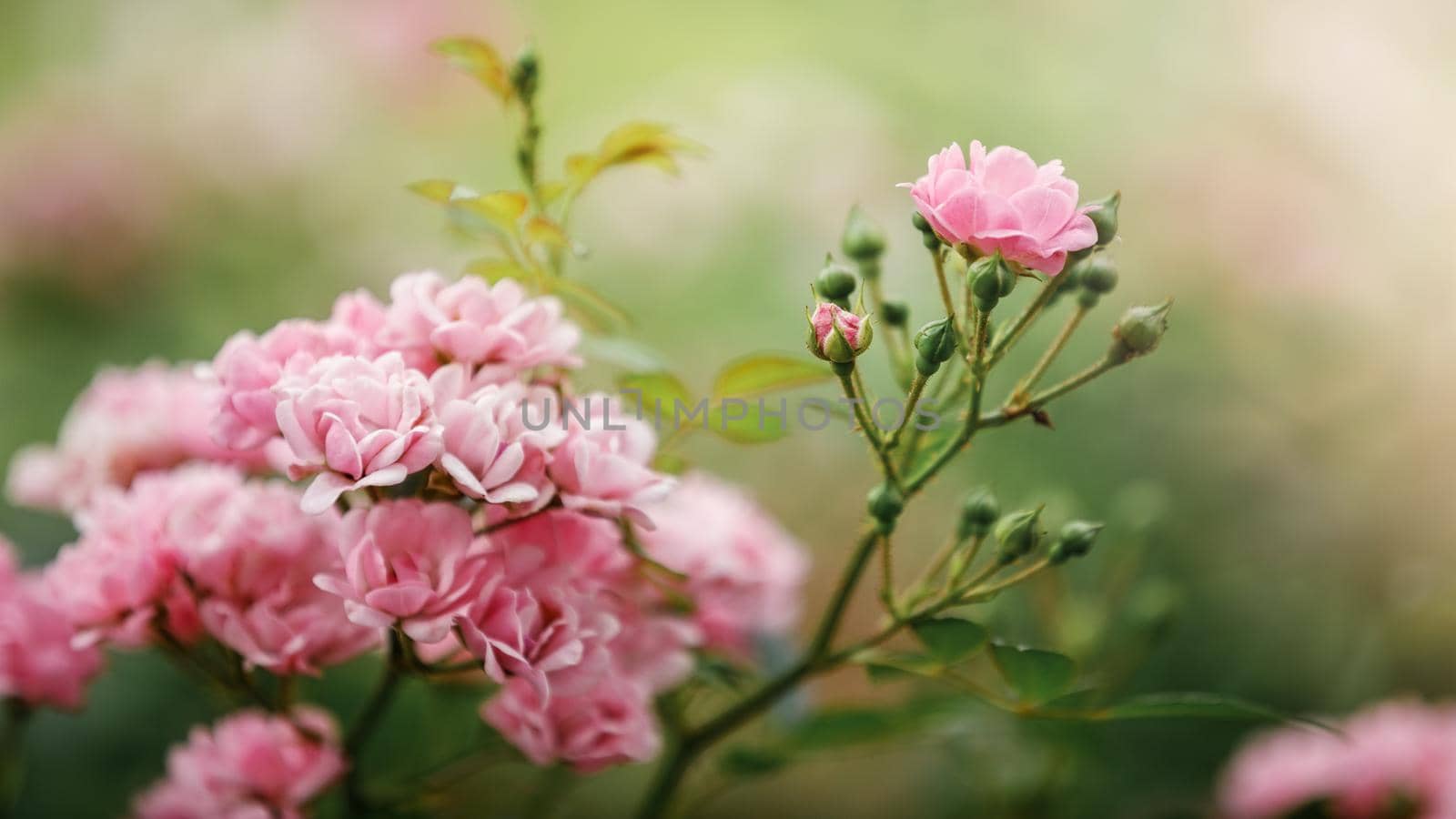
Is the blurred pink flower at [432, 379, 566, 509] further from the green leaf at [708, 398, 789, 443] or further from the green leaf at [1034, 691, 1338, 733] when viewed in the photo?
the green leaf at [1034, 691, 1338, 733]

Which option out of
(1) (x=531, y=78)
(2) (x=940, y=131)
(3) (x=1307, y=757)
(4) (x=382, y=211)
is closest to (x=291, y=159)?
(4) (x=382, y=211)

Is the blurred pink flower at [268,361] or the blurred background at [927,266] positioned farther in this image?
the blurred background at [927,266]

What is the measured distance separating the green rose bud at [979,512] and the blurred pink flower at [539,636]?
0.45 ft

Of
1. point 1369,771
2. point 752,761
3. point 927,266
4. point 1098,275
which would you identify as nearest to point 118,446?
point 752,761

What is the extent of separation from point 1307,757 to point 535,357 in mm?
596

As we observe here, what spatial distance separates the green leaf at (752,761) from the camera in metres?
0.55

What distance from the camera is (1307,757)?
0.72m

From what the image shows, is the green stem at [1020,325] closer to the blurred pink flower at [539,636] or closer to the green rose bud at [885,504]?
the green rose bud at [885,504]

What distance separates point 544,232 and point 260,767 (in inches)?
9.5

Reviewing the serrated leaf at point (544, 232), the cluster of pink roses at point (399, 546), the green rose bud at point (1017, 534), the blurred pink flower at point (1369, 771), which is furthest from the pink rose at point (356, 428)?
the blurred pink flower at point (1369, 771)

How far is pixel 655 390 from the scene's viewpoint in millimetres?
450

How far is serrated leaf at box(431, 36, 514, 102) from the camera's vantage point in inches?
18.2

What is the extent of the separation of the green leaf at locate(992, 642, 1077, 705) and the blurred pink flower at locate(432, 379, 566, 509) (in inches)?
7.1

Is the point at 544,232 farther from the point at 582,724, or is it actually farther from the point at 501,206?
the point at 582,724
